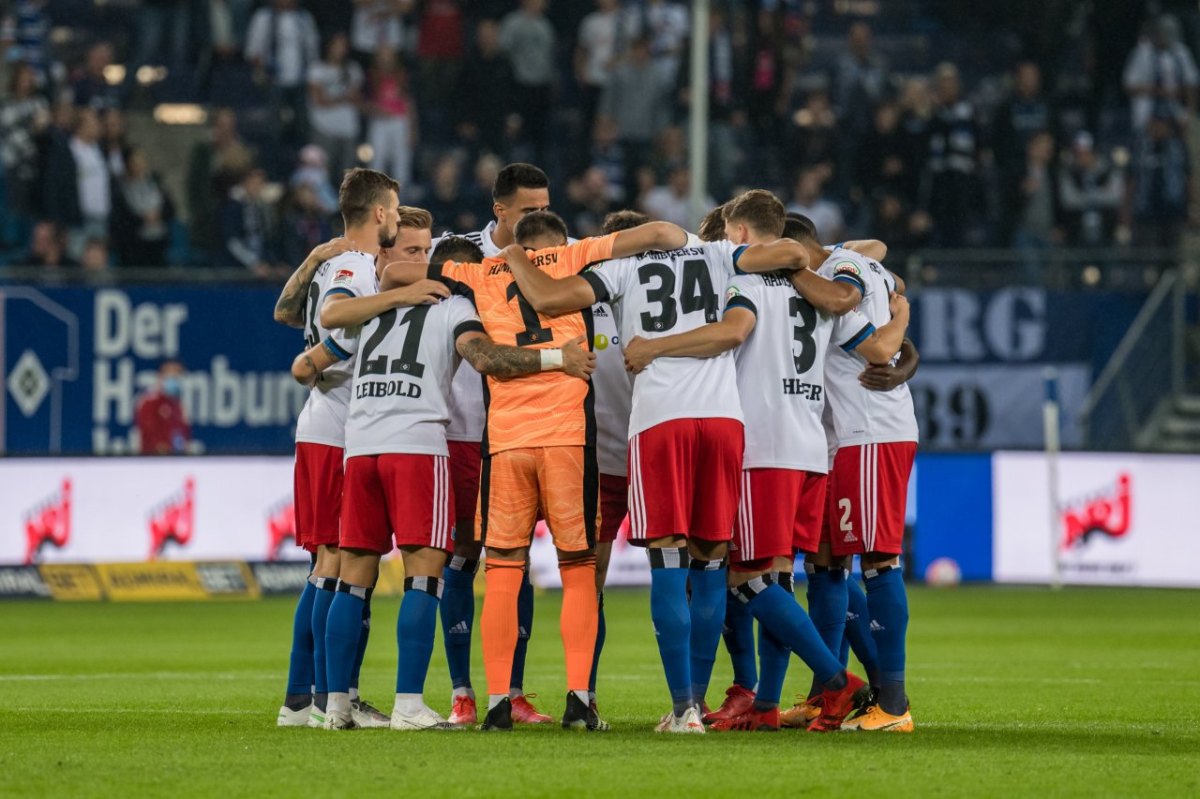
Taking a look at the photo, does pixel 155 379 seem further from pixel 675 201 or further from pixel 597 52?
pixel 597 52

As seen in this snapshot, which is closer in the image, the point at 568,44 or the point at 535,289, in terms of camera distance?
the point at 535,289

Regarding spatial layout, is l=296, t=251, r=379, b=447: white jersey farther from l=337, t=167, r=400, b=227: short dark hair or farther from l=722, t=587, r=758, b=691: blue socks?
l=722, t=587, r=758, b=691: blue socks

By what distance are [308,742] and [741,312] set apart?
2593 millimetres

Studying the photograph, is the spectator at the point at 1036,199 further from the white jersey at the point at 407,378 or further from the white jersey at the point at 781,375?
the white jersey at the point at 407,378

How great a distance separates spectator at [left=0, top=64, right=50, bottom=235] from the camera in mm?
21172

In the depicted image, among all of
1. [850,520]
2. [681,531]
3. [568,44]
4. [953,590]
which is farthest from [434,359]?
[568,44]

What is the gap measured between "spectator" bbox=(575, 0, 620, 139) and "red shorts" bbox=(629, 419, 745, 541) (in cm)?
1555

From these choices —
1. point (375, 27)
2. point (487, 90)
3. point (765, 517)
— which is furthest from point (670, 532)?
point (375, 27)

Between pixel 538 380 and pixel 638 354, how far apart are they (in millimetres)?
447

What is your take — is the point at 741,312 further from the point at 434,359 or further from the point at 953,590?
the point at 953,590

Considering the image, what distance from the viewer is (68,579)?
18.6 meters

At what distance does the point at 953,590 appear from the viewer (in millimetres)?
19469

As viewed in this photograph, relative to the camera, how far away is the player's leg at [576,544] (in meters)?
8.33

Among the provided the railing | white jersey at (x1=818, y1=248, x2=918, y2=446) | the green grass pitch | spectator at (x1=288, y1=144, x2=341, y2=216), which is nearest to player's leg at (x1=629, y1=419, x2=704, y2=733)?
the green grass pitch
